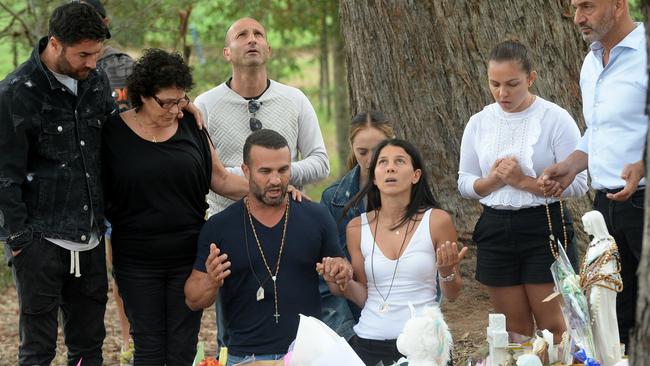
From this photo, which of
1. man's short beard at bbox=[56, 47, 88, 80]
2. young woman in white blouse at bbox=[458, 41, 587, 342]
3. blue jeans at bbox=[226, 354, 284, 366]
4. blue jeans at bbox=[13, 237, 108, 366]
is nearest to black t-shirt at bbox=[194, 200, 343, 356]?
blue jeans at bbox=[226, 354, 284, 366]

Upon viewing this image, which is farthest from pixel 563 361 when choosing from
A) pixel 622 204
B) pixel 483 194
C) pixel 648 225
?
pixel 648 225

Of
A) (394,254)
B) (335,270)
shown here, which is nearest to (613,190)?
(394,254)

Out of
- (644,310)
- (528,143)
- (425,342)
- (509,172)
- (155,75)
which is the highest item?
(155,75)

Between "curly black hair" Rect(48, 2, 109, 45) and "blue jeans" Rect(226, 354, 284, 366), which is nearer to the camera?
"curly black hair" Rect(48, 2, 109, 45)

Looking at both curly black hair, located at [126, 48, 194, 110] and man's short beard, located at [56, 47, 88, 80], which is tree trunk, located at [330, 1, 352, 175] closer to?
curly black hair, located at [126, 48, 194, 110]

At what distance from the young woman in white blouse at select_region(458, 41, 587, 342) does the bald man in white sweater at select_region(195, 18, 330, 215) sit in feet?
3.47

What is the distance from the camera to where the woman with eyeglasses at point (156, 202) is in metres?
4.65

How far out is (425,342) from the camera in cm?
359

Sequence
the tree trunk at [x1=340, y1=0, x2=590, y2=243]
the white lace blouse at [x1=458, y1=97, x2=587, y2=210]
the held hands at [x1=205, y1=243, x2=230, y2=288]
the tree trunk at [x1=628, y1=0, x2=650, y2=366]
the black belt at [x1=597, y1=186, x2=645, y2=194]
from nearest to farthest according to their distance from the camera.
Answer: the tree trunk at [x1=628, y1=0, x2=650, y2=366] → the black belt at [x1=597, y1=186, x2=645, y2=194] → the held hands at [x1=205, y1=243, x2=230, y2=288] → the white lace blouse at [x1=458, y1=97, x2=587, y2=210] → the tree trunk at [x1=340, y1=0, x2=590, y2=243]

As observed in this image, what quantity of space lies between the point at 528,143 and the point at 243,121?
154cm

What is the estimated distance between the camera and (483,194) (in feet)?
15.7

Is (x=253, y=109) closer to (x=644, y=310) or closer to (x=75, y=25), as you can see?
(x=75, y=25)

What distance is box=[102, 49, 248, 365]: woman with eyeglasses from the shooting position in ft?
15.3

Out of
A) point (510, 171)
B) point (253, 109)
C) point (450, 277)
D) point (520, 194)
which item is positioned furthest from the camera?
point (253, 109)
